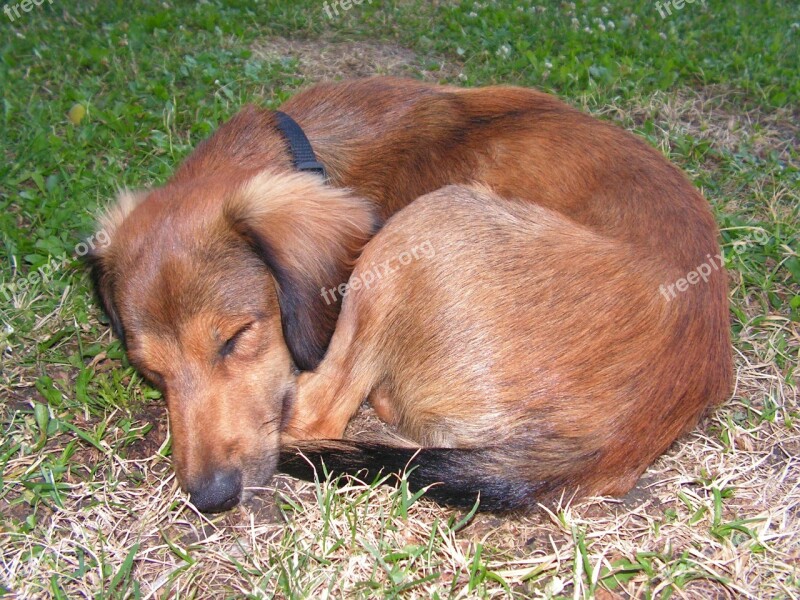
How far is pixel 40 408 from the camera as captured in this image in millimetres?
3229

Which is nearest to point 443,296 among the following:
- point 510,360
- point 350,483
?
point 510,360

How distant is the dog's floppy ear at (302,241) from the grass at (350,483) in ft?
2.15

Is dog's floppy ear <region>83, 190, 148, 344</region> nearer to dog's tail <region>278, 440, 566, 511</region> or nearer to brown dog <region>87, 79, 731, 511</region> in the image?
brown dog <region>87, 79, 731, 511</region>

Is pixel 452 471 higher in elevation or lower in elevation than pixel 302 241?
lower

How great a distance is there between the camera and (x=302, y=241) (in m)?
3.17

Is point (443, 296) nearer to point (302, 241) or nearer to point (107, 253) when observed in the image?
point (302, 241)

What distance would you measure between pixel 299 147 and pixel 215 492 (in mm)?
→ 1627

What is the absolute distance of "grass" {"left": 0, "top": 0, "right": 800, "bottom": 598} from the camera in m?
2.64

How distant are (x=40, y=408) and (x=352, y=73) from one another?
149 inches

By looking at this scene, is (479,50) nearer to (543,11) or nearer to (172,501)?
(543,11)

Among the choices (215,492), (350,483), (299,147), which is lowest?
(350,483)

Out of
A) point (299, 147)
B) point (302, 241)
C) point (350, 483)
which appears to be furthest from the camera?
point (299, 147)

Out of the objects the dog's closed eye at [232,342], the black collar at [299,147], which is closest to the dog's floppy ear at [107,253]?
the dog's closed eye at [232,342]

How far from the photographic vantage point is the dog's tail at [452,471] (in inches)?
103
